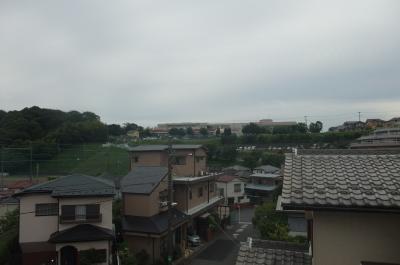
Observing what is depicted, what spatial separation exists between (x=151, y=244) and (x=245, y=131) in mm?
50425

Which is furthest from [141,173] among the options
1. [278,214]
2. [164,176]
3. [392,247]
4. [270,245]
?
[392,247]

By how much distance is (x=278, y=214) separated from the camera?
57.3 ft

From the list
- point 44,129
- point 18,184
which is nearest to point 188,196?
point 18,184

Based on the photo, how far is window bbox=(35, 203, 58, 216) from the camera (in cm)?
1345

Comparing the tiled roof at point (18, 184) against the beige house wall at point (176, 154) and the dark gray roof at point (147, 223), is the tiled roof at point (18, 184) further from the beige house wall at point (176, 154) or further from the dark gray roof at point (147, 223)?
the dark gray roof at point (147, 223)

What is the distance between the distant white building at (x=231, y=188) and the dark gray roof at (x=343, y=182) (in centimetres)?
2929

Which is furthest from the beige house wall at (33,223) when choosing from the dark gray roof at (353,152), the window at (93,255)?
the dark gray roof at (353,152)

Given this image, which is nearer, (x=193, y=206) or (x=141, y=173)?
(x=141, y=173)

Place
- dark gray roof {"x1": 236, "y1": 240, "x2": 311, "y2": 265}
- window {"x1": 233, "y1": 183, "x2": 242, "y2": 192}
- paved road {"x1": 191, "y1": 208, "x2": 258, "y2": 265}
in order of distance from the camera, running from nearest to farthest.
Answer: dark gray roof {"x1": 236, "y1": 240, "x2": 311, "y2": 265}
paved road {"x1": 191, "y1": 208, "x2": 258, "y2": 265}
window {"x1": 233, "y1": 183, "x2": 242, "y2": 192}

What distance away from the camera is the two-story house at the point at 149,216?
15.1 meters

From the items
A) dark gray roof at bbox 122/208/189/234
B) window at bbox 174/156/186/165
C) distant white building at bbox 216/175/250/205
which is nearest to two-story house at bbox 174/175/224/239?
window at bbox 174/156/186/165

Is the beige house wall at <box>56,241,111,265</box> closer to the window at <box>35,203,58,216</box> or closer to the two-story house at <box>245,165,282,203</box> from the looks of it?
the window at <box>35,203,58,216</box>

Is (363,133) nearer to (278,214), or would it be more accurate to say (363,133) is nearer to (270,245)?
(278,214)

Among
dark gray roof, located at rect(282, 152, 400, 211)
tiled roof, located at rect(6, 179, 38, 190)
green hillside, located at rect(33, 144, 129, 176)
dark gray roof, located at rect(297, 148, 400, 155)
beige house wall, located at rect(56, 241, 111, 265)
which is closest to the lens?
dark gray roof, located at rect(282, 152, 400, 211)
